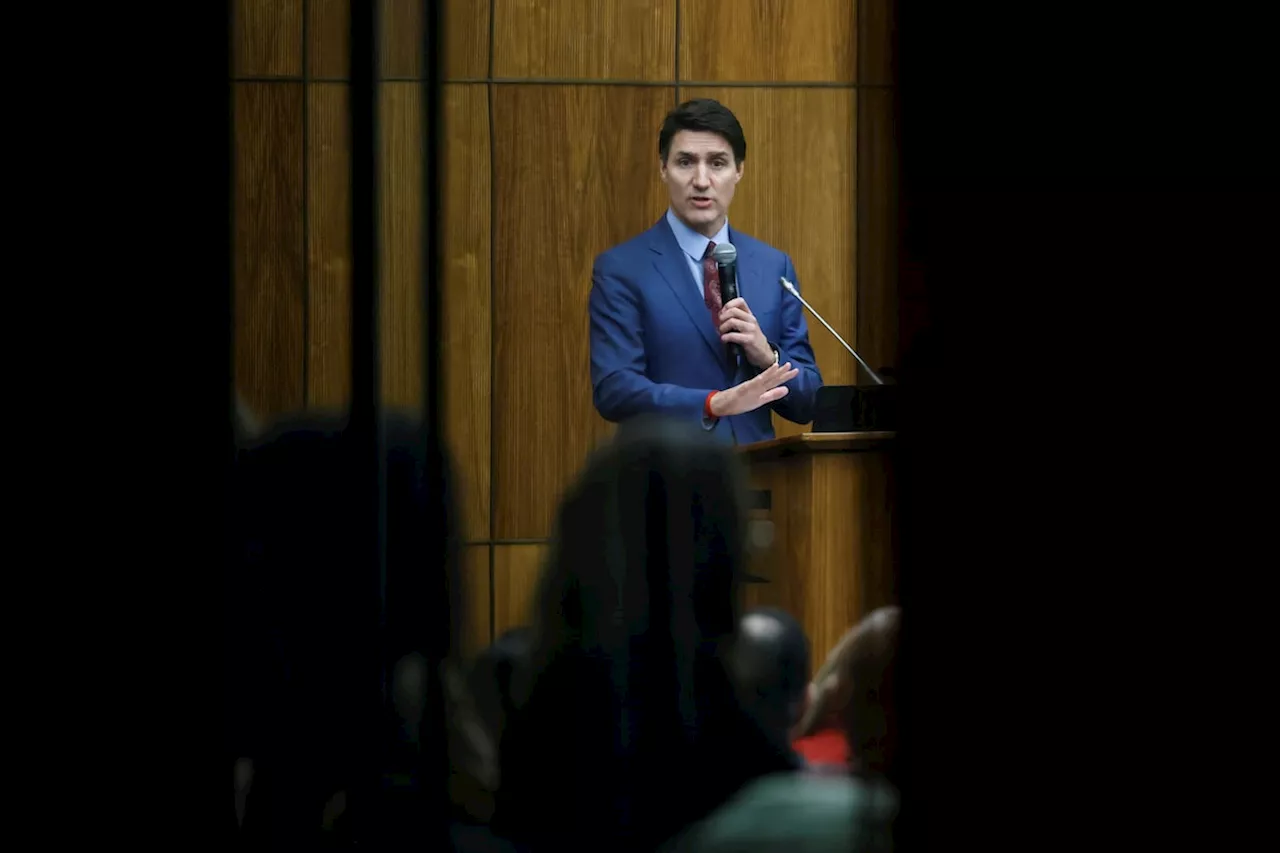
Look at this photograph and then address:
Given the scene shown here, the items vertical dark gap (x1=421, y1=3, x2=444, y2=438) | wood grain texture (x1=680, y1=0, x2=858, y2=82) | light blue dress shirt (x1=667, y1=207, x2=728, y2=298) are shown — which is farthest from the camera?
light blue dress shirt (x1=667, y1=207, x2=728, y2=298)

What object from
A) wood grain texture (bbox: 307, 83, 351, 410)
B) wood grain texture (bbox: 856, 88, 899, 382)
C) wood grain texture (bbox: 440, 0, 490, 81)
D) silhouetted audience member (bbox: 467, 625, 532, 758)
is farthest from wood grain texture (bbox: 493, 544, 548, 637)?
wood grain texture (bbox: 440, 0, 490, 81)

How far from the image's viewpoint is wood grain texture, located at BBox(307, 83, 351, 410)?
1.13m

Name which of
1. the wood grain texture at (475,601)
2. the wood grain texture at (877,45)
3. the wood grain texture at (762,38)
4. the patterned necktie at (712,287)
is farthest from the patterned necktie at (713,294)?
the wood grain texture at (475,601)

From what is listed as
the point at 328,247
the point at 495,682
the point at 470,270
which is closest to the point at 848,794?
the point at 495,682

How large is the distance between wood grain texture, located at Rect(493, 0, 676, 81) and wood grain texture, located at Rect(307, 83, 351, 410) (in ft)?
1.64

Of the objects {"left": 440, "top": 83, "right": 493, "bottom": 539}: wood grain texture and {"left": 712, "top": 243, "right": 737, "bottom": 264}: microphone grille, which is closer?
{"left": 440, "top": 83, "right": 493, "bottom": 539}: wood grain texture

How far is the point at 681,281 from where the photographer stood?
2033mm

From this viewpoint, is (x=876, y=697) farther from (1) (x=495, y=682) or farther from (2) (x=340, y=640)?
(2) (x=340, y=640)

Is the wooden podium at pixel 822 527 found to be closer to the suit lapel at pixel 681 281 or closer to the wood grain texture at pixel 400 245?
the suit lapel at pixel 681 281

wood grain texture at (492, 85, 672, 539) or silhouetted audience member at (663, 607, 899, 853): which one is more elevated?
wood grain texture at (492, 85, 672, 539)

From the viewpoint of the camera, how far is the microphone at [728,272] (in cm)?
202

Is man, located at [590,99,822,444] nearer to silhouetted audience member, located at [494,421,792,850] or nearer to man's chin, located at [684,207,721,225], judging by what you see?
man's chin, located at [684,207,721,225]

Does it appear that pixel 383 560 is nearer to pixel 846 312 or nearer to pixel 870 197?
pixel 870 197

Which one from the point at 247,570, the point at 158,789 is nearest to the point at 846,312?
the point at 247,570
